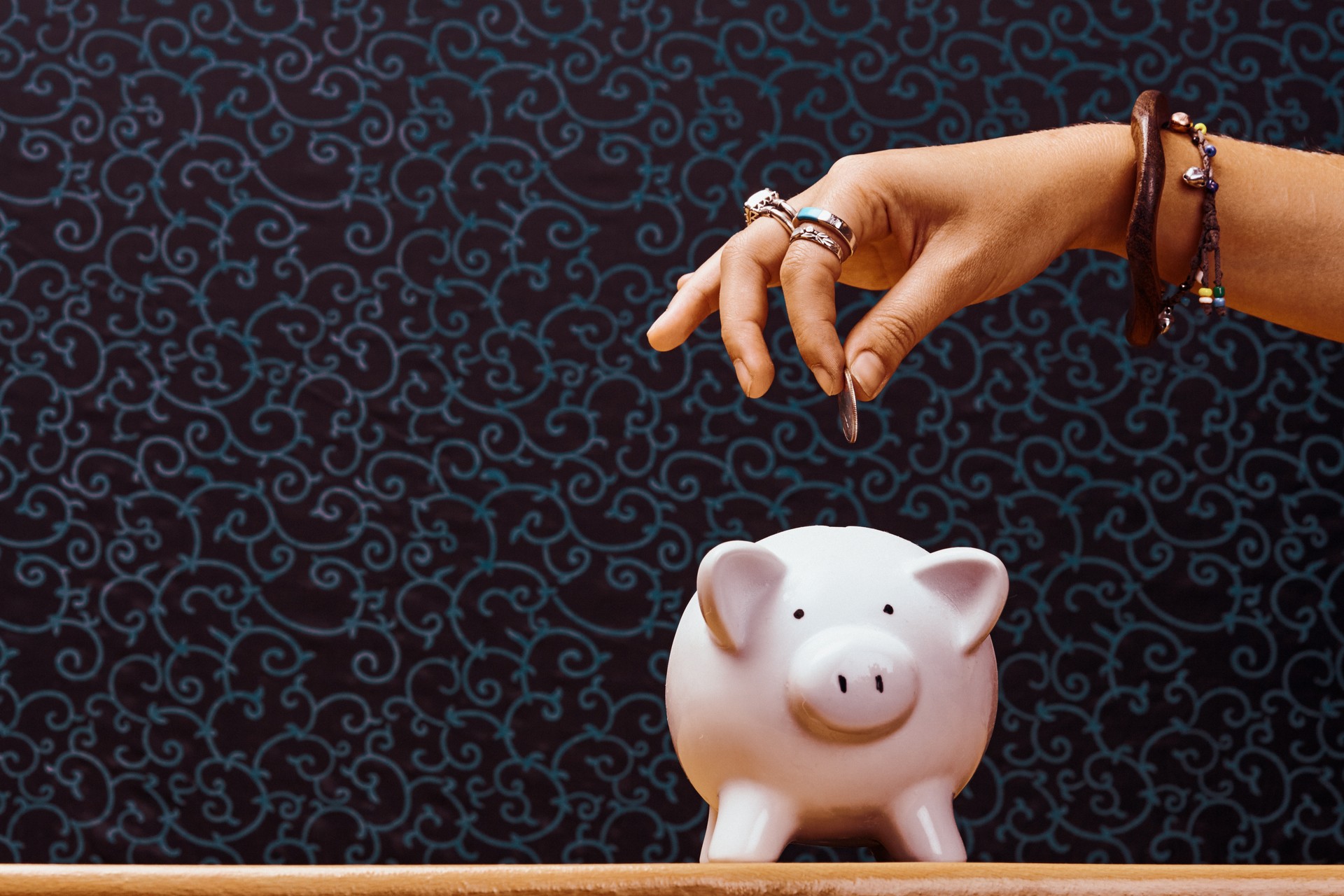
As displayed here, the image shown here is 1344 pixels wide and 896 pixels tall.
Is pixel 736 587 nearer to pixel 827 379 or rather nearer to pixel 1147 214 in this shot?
pixel 827 379

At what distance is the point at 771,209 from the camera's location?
79 centimetres

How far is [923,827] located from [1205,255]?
463 millimetres

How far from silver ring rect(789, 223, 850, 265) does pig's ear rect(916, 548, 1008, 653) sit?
201 mm

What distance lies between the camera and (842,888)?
0.52 meters

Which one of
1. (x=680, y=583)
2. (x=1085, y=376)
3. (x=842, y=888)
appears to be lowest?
(x=680, y=583)

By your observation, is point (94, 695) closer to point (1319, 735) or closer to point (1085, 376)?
point (1085, 376)

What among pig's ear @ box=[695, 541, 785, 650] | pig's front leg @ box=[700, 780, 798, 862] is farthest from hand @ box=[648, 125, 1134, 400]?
pig's front leg @ box=[700, 780, 798, 862]

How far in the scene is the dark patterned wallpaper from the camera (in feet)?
6.53

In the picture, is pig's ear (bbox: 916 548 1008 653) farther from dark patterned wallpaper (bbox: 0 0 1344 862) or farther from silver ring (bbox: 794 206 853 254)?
dark patterned wallpaper (bbox: 0 0 1344 862)

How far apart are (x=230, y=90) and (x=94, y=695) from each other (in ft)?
3.71

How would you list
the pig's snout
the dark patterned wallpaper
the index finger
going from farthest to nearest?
the dark patterned wallpaper < the index finger < the pig's snout

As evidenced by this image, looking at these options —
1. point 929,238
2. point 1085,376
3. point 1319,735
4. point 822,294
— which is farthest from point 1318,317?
point 1319,735

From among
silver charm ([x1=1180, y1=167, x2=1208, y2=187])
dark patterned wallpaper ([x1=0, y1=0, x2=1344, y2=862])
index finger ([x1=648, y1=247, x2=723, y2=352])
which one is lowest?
dark patterned wallpaper ([x1=0, y1=0, x2=1344, y2=862])

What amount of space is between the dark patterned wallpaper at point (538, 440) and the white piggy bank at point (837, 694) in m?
1.29
